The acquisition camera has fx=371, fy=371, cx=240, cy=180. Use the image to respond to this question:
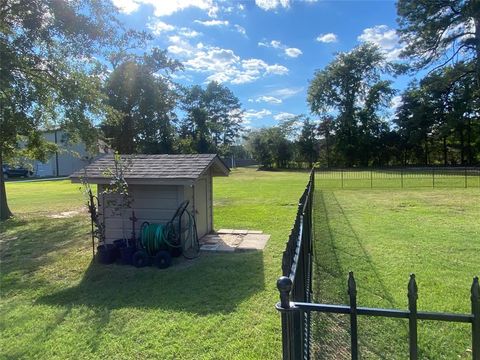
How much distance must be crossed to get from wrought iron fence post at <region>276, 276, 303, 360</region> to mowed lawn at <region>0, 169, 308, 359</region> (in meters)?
1.74

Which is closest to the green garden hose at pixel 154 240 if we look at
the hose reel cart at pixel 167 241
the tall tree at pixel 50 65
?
the hose reel cart at pixel 167 241

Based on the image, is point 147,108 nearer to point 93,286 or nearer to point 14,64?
point 14,64

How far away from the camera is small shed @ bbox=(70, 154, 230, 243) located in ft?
23.2

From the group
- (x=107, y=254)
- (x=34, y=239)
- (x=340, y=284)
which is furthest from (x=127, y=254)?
(x=34, y=239)

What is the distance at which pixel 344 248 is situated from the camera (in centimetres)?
714

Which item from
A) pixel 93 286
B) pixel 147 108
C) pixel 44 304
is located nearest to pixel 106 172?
pixel 93 286

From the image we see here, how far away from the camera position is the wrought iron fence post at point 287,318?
1725mm

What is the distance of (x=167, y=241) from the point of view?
22.1ft

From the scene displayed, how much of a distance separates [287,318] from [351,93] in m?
52.6

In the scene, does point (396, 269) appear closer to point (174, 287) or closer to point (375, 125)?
point (174, 287)

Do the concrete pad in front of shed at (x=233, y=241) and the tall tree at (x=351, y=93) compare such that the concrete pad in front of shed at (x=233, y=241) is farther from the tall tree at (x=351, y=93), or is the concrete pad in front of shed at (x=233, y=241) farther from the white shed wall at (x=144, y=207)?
the tall tree at (x=351, y=93)

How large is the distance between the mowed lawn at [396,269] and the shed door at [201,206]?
262 centimetres

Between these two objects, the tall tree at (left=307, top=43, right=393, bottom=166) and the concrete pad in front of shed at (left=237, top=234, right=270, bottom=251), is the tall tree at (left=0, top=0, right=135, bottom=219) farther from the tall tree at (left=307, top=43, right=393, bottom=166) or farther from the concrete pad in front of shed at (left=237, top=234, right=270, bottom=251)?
the tall tree at (left=307, top=43, right=393, bottom=166)

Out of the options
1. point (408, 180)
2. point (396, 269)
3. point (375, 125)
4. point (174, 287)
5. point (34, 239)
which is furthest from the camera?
point (375, 125)
